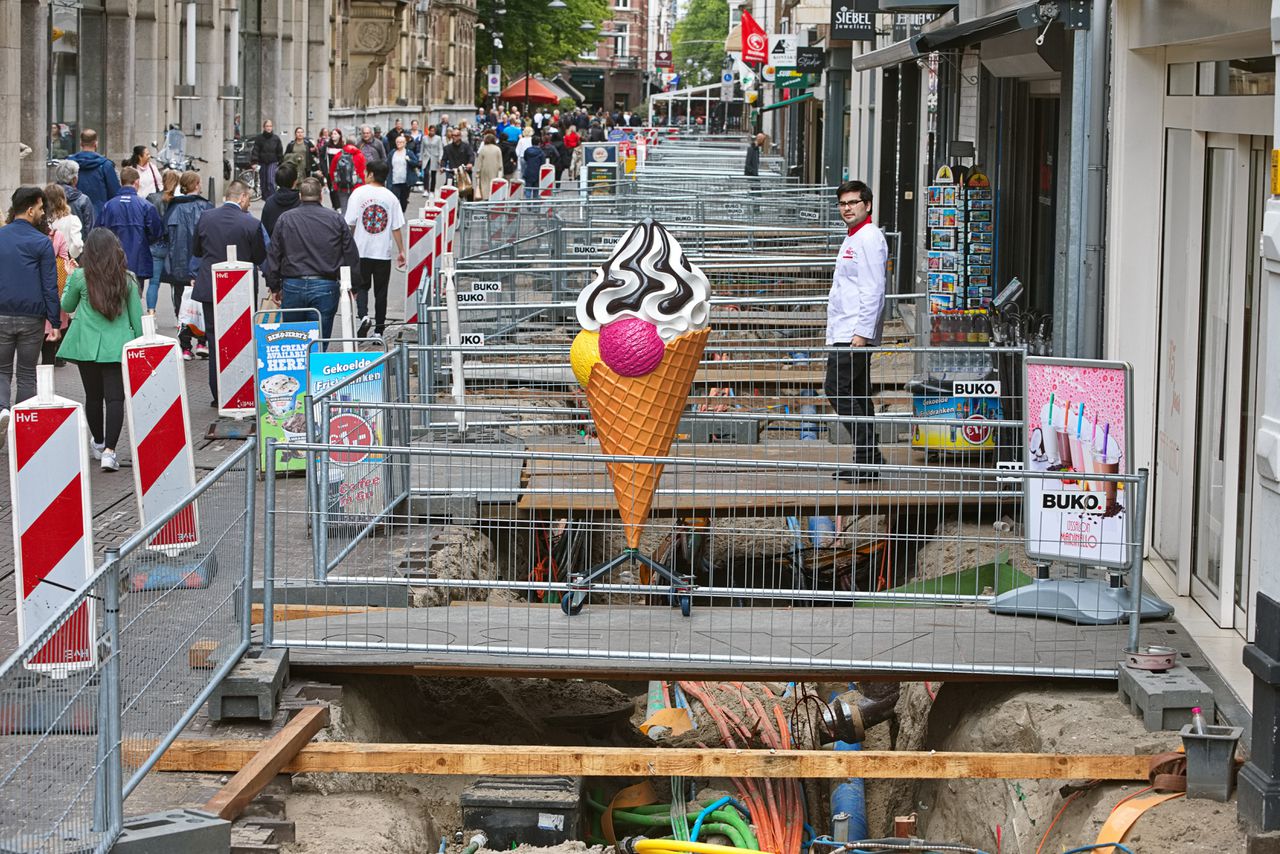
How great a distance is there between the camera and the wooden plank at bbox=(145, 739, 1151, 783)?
639 centimetres

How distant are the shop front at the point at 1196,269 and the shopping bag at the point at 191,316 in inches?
386

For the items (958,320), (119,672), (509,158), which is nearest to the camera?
(119,672)

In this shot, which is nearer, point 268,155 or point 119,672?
point 119,672

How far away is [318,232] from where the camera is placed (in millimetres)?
14602

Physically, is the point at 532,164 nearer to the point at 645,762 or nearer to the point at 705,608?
the point at 705,608

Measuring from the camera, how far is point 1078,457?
26.4 ft

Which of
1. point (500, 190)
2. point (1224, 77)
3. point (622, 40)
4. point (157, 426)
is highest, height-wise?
point (622, 40)

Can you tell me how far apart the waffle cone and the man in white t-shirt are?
31.0 ft

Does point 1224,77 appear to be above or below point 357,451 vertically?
above

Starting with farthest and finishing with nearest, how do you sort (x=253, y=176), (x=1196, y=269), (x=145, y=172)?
1. (x=253, y=176)
2. (x=145, y=172)
3. (x=1196, y=269)

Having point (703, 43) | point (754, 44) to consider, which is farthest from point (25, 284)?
point (703, 43)

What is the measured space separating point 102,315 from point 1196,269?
21.7 feet

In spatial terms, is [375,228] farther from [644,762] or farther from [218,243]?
[644,762]

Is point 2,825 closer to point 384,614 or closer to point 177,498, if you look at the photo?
point 384,614
